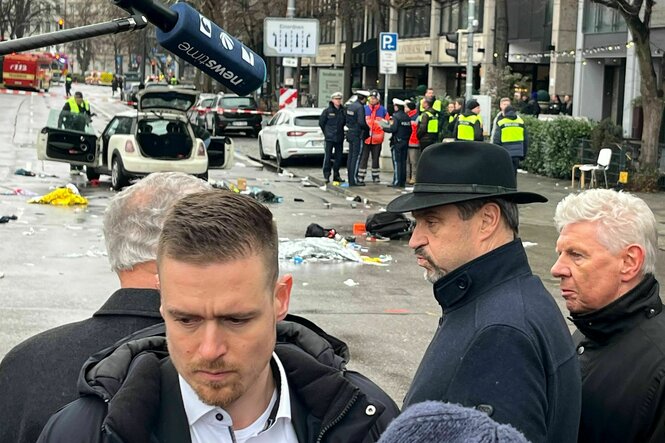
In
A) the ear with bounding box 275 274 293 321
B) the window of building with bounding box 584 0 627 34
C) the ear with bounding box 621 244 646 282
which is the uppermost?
the window of building with bounding box 584 0 627 34

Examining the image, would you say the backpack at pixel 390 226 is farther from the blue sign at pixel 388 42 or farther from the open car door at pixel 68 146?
the blue sign at pixel 388 42

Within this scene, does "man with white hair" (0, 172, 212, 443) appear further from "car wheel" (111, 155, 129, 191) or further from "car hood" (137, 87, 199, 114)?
"car wheel" (111, 155, 129, 191)

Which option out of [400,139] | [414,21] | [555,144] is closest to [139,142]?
[400,139]

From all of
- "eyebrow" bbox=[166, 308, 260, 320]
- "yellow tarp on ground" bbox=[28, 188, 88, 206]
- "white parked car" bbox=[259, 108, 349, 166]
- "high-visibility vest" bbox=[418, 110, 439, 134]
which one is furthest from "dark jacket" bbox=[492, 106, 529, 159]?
"eyebrow" bbox=[166, 308, 260, 320]

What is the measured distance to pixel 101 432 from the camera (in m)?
2.29

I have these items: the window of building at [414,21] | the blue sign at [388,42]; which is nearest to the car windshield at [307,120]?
the blue sign at [388,42]

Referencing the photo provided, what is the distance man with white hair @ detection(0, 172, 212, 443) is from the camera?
10.5 ft

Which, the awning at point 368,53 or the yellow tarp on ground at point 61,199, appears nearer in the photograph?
the yellow tarp on ground at point 61,199

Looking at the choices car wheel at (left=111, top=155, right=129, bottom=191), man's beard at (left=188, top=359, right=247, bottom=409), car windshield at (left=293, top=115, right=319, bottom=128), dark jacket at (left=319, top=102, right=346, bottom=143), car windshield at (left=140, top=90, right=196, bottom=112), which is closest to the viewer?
man's beard at (left=188, top=359, right=247, bottom=409)

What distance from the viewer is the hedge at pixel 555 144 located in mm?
23967

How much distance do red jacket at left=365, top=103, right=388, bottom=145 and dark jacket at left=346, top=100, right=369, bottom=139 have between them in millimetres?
161

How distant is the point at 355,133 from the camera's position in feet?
77.3

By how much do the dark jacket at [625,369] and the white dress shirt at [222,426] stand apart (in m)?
1.45

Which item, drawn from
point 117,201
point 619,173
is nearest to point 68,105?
point 619,173
